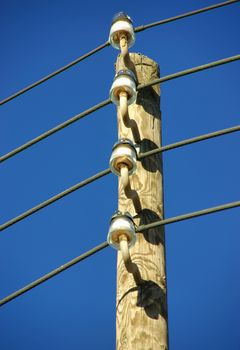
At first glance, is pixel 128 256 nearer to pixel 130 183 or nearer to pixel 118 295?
pixel 118 295

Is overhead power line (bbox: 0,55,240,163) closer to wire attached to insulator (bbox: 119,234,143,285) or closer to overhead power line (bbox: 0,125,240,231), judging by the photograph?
overhead power line (bbox: 0,125,240,231)

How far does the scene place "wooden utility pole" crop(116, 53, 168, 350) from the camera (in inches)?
138

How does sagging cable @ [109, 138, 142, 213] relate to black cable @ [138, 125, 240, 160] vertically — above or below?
below

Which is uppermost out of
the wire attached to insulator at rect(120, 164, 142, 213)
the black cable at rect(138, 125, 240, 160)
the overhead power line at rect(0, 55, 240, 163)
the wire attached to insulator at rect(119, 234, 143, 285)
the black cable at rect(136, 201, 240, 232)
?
the overhead power line at rect(0, 55, 240, 163)

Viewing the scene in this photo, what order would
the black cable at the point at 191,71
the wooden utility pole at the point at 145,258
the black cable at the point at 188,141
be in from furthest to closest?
Result: the black cable at the point at 191,71, the black cable at the point at 188,141, the wooden utility pole at the point at 145,258

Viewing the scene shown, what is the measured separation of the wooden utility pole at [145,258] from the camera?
3.50 meters

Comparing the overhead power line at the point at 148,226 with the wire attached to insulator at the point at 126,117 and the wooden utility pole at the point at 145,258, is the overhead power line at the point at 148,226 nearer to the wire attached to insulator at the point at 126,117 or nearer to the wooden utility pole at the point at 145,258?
the wooden utility pole at the point at 145,258

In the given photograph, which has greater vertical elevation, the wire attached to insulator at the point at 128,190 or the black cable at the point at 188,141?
Result: the black cable at the point at 188,141

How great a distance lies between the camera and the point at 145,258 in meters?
3.81

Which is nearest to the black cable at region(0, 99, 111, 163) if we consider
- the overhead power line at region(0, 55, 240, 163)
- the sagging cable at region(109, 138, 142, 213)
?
the overhead power line at region(0, 55, 240, 163)

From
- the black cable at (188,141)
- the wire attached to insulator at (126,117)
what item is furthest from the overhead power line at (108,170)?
the wire attached to insulator at (126,117)

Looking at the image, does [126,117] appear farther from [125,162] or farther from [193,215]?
[193,215]

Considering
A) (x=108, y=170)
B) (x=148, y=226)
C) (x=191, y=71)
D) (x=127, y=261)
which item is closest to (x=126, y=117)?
(x=108, y=170)

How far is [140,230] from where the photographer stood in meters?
3.72
